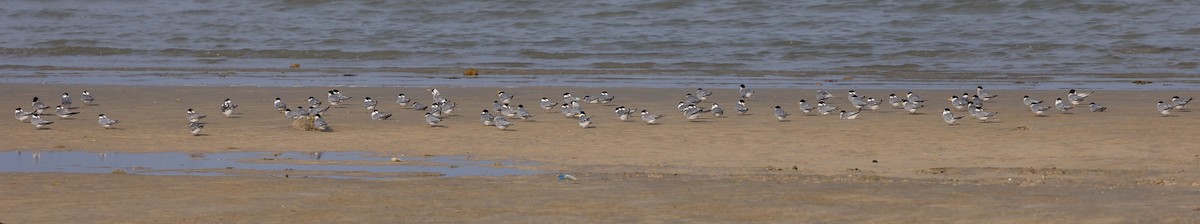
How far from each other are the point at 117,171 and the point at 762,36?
27434mm

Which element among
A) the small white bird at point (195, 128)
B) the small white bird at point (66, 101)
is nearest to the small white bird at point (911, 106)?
the small white bird at point (195, 128)

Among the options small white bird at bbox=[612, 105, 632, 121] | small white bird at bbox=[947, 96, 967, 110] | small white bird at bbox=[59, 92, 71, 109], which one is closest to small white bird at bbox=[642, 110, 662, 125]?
small white bird at bbox=[612, 105, 632, 121]

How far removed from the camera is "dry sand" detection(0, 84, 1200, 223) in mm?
9094

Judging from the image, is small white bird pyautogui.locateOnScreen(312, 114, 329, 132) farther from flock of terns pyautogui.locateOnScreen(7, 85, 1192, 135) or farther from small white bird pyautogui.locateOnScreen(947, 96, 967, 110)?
small white bird pyautogui.locateOnScreen(947, 96, 967, 110)

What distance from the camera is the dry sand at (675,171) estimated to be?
909 centimetres

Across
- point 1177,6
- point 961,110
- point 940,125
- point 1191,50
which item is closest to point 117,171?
point 940,125

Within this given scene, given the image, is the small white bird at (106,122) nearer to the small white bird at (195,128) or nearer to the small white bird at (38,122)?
the small white bird at (38,122)

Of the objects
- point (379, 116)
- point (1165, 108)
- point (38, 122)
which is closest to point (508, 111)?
point (379, 116)

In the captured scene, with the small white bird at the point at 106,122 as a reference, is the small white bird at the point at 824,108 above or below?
below

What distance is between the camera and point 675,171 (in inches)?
461

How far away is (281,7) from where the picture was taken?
49031mm

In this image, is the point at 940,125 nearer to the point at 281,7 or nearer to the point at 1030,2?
the point at 1030,2

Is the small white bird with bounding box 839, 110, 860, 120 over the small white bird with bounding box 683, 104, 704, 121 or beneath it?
beneath

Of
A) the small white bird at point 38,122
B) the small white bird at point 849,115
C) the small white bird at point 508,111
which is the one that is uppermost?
the small white bird at point 38,122
